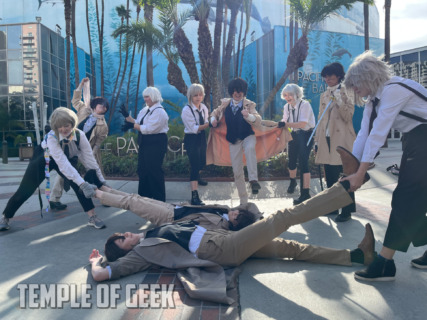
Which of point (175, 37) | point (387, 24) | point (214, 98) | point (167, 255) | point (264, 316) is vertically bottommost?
point (264, 316)

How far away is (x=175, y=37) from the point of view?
11844mm

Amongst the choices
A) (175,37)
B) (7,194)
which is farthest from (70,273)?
(175,37)

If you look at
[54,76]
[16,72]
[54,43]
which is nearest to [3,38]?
[16,72]

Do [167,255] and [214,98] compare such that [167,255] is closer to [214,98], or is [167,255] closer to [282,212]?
[282,212]

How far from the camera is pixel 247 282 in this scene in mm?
2922

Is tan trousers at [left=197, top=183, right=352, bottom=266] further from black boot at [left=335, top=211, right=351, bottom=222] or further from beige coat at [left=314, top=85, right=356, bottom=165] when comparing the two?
beige coat at [left=314, top=85, right=356, bottom=165]

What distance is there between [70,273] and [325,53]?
1019 inches

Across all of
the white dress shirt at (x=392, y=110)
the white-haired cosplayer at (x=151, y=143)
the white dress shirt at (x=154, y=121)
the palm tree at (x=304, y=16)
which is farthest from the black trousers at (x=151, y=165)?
the palm tree at (x=304, y=16)

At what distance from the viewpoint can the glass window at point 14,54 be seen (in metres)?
25.0

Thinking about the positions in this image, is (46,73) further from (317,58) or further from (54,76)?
(317,58)

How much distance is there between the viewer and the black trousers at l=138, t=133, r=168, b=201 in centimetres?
542

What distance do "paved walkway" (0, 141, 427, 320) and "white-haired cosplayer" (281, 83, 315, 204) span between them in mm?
881

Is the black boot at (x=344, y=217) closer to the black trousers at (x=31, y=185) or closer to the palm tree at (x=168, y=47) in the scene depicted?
the black trousers at (x=31, y=185)

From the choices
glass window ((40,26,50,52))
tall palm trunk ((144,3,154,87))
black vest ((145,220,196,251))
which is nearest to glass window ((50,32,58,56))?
glass window ((40,26,50,52))
